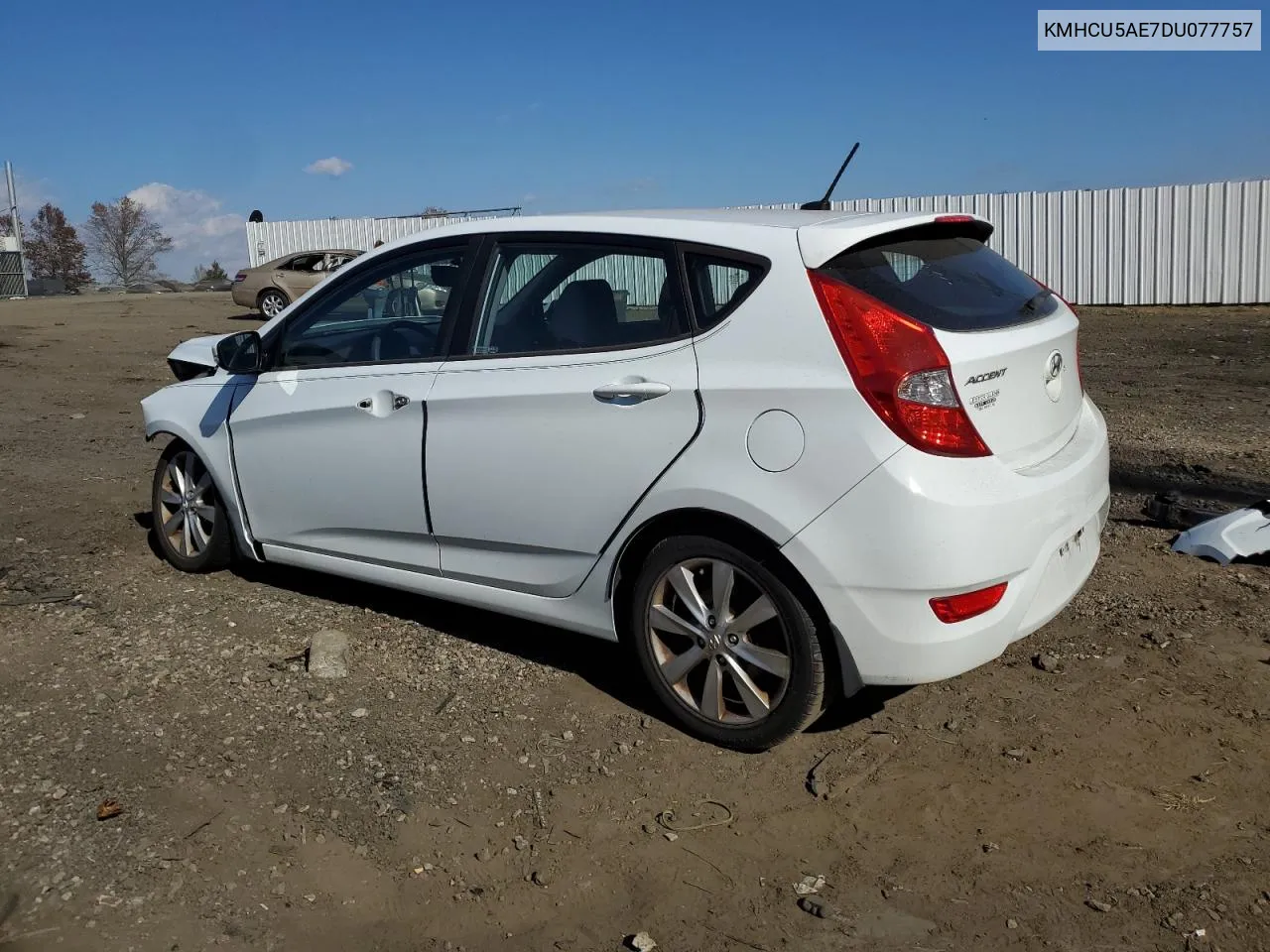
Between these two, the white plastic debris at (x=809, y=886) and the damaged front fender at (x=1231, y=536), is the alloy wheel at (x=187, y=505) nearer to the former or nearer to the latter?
the white plastic debris at (x=809, y=886)

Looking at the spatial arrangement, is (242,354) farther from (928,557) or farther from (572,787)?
(928,557)

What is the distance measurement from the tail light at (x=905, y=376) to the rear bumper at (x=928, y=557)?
7 centimetres

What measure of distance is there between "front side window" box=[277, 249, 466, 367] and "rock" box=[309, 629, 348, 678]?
1.15 meters

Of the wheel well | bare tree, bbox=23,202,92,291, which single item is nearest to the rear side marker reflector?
the wheel well

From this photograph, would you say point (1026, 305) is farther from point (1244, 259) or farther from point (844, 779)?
point (1244, 259)

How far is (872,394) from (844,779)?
49.1 inches

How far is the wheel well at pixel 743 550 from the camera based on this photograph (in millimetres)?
3621

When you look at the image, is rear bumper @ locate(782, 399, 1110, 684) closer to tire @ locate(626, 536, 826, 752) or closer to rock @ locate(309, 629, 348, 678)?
tire @ locate(626, 536, 826, 752)

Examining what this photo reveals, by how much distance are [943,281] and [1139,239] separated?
857 inches

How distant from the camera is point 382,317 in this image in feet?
16.3

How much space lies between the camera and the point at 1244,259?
22.1m

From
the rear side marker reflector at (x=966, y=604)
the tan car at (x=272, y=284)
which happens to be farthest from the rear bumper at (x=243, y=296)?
the rear side marker reflector at (x=966, y=604)

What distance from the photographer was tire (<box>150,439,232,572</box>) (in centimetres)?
568

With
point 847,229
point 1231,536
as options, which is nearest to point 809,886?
point 847,229
